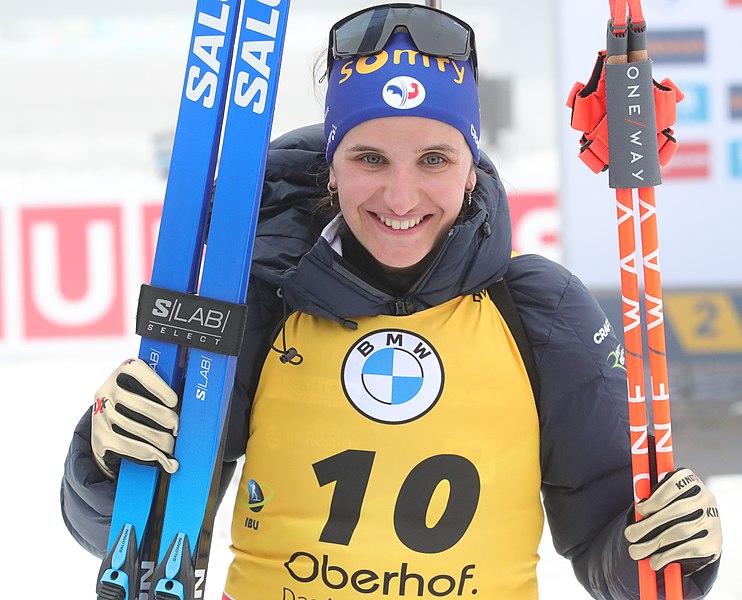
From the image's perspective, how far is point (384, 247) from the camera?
1.42 m

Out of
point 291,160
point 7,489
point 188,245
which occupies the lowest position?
point 7,489

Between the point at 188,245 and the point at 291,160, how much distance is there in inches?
10.6

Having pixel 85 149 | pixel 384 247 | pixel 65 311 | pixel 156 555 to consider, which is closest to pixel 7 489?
pixel 65 311

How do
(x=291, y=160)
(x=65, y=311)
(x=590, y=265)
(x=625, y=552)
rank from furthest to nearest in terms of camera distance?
(x=65, y=311)
(x=590, y=265)
(x=291, y=160)
(x=625, y=552)

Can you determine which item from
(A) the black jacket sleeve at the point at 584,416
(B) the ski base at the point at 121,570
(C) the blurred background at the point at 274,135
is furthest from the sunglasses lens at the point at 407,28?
(C) the blurred background at the point at 274,135

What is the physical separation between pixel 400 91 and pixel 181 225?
388mm

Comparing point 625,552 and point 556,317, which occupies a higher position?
point 556,317

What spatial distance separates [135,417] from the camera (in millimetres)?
1384

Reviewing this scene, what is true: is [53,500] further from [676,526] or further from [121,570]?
[676,526]

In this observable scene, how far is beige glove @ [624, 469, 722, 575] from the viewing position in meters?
1.32

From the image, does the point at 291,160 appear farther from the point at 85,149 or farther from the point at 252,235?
the point at 85,149

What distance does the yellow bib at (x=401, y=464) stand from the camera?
1.44 meters

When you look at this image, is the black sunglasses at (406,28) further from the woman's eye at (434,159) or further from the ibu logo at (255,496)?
the ibu logo at (255,496)

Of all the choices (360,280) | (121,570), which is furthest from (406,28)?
(121,570)
